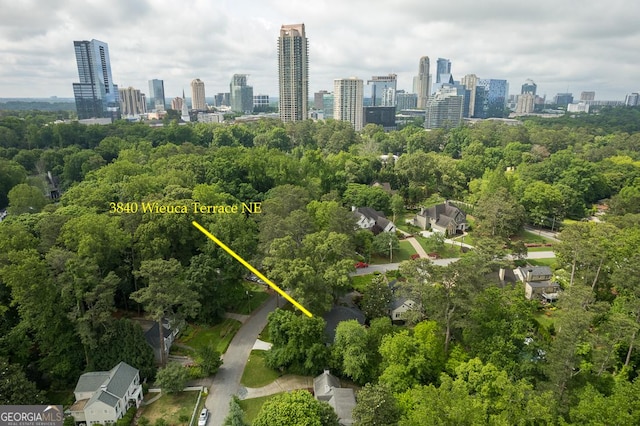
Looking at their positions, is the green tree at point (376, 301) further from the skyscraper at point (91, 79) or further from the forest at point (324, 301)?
the skyscraper at point (91, 79)

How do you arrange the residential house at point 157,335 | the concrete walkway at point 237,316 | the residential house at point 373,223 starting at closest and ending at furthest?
the residential house at point 157,335 < the concrete walkway at point 237,316 < the residential house at point 373,223

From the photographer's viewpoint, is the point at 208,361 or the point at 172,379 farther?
the point at 208,361

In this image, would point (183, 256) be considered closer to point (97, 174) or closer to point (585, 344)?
Result: point (97, 174)

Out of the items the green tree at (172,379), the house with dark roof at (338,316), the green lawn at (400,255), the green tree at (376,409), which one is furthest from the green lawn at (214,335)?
the green lawn at (400,255)

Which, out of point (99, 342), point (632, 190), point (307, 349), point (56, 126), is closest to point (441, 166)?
point (632, 190)

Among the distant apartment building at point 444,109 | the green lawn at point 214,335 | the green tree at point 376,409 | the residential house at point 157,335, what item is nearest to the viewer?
the green tree at point 376,409

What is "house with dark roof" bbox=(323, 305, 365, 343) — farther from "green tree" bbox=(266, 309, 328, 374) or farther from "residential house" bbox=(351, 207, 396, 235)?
"residential house" bbox=(351, 207, 396, 235)

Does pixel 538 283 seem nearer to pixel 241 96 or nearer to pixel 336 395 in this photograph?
pixel 336 395

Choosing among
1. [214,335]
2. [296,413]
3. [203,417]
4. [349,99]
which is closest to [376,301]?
[214,335]
